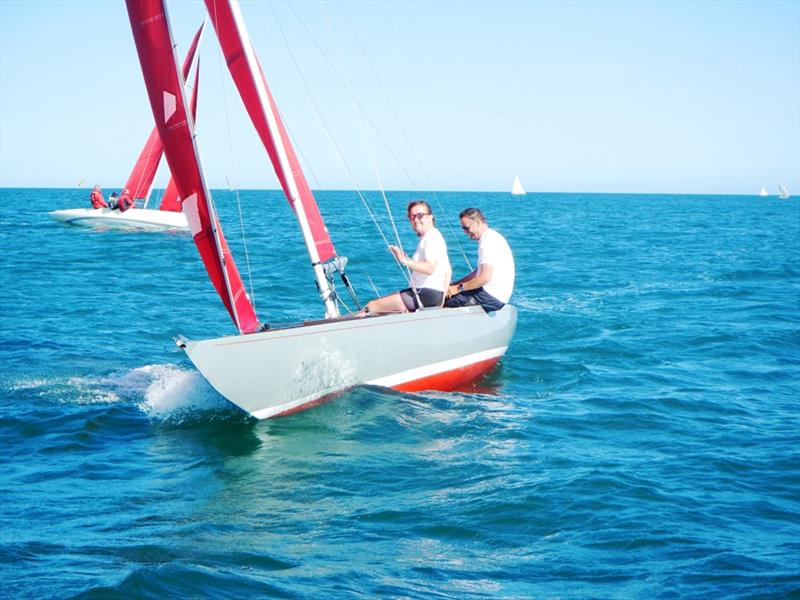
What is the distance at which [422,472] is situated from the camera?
673 centimetres

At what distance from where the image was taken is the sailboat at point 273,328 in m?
7.71

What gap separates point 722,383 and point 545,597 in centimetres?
618

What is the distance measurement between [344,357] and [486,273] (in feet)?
6.81

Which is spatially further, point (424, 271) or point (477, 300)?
point (477, 300)

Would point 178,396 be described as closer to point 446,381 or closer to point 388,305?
point 388,305

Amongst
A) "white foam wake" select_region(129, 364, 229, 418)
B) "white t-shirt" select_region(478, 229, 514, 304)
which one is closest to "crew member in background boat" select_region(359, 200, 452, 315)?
"white t-shirt" select_region(478, 229, 514, 304)

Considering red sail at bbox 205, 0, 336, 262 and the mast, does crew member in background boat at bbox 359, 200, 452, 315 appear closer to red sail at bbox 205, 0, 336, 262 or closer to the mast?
the mast

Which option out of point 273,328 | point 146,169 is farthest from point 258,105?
point 146,169

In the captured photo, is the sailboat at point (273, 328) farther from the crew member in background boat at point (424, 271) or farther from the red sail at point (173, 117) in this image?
the crew member in background boat at point (424, 271)

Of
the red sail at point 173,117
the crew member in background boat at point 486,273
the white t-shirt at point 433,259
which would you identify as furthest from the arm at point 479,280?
the red sail at point 173,117

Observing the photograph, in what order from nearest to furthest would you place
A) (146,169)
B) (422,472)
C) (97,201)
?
(422,472), (146,169), (97,201)

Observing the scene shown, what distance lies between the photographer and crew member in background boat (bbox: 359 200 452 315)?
8953 mm

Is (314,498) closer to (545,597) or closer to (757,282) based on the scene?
(545,597)

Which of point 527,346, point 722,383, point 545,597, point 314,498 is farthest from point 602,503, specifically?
point 527,346
